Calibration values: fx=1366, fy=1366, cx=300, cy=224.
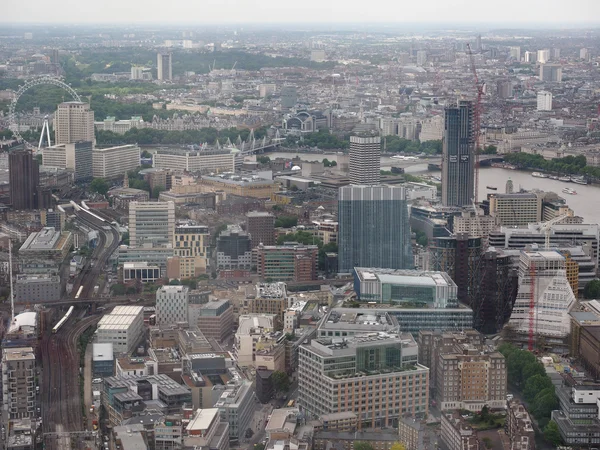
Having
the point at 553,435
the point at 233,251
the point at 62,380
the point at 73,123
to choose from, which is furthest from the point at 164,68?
the point at 553,435

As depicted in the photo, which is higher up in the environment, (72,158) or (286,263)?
(72,158)

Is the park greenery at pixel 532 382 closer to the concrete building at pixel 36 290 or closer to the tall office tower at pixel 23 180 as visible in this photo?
the concrete building at pixel 36 290

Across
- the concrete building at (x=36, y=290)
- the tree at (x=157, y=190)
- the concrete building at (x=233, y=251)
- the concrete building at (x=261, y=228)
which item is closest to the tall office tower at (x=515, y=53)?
the tree at (x=157, y=190)

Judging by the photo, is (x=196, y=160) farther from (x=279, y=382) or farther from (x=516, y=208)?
(x=279, y=382)

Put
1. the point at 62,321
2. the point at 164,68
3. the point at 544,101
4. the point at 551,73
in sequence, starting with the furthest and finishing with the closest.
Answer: the point at 164,68
the point at 551,73
the point at 544,101
the point at 62,321

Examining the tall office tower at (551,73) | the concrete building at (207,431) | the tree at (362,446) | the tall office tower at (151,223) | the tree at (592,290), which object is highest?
the tall office tower at (551,73)

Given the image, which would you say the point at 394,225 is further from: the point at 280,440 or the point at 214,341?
the point at 280,440
